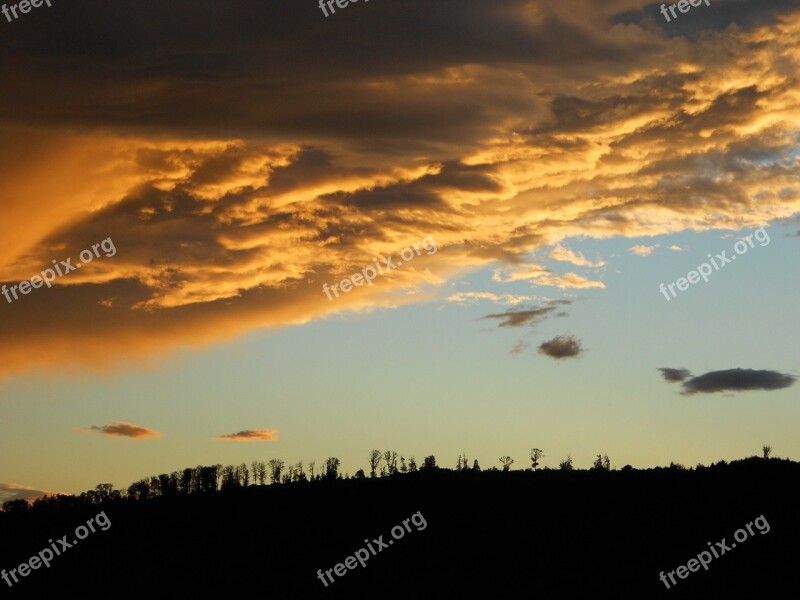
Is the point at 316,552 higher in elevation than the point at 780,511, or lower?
higher

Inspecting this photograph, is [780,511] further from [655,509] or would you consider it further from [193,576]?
[193,576]

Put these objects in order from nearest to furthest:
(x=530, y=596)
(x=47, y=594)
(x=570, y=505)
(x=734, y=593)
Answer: (x=734, y=593) → (x=530, y=596) → (x=47, y=594) → (x=570, y=505)

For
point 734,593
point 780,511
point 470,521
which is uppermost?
point 470,521

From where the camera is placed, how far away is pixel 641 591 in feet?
463

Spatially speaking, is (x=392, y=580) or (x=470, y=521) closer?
(x=392, y=580)

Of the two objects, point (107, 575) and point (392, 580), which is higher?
point (107, 575)

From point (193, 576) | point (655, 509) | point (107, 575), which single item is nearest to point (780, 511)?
point (655, 509)

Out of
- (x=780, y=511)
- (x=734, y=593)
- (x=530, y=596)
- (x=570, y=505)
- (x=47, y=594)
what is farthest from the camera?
(x=570, y=505)

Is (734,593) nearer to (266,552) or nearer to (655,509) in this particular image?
(655,509)

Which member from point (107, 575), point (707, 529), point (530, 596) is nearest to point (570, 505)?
point (707, 529)

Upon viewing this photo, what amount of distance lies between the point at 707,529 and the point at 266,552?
288ft

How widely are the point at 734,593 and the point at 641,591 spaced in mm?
13793

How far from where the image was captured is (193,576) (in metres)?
180

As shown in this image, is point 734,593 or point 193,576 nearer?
point 734,593
